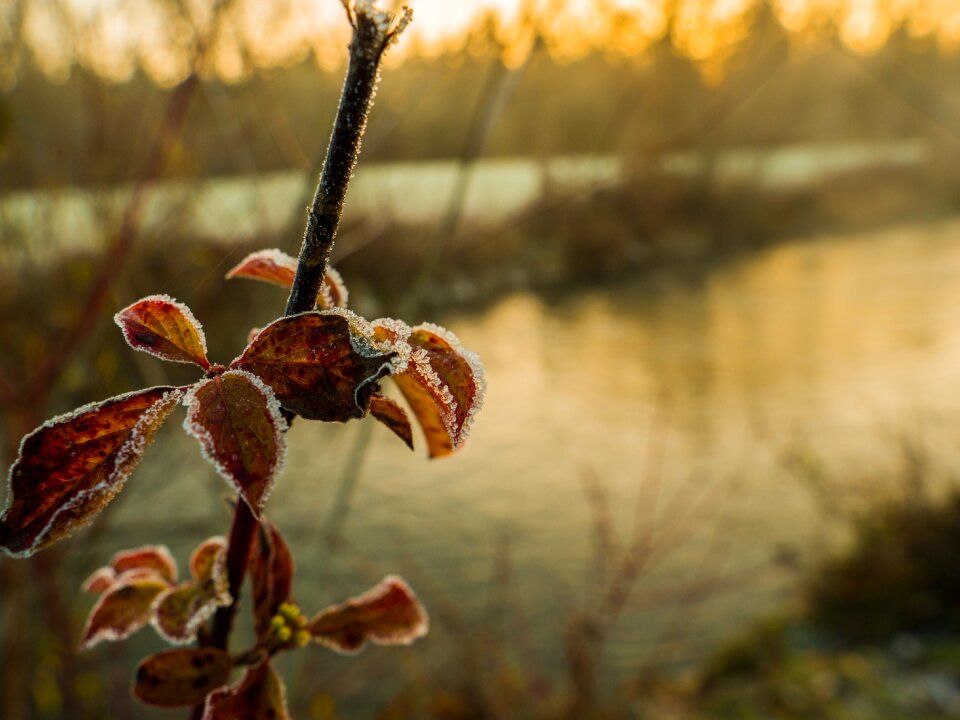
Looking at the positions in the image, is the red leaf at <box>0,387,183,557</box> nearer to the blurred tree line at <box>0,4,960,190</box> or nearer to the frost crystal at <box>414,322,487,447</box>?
the frost crystal at <box>414,322,487,447</box>

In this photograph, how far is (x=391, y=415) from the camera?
35 cm

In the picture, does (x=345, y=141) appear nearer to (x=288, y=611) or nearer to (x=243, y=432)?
(x=243, y=432)

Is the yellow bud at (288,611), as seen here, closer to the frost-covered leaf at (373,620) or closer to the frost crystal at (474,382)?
the frost-covered leaf at (373,620)

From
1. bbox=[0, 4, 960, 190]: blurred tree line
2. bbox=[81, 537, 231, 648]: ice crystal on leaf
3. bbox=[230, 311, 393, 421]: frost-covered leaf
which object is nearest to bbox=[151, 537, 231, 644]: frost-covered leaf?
bbox=[81, 537, 231, 648]: ice crystal on leaf

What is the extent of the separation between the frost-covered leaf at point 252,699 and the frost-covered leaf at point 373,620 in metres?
0.06

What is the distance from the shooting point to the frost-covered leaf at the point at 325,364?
0.91ft

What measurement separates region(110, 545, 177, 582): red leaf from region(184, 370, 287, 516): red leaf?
211mm

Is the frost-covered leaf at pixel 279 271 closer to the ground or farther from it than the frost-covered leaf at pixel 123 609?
farther from it

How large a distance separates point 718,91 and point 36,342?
1094 cm

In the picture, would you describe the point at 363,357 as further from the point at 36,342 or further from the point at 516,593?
the point at 516,593

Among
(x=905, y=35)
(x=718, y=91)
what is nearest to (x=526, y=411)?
(x=718, y=91)

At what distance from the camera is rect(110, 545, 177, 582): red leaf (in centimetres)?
46

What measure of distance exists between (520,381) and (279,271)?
656cm

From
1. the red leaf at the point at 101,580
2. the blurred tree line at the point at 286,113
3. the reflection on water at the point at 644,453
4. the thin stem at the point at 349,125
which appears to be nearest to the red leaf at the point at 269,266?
the thin stem at the point at 349,125
